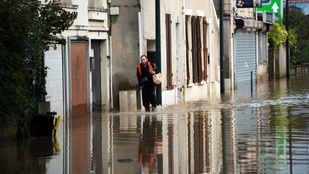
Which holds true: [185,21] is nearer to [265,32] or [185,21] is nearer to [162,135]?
A: [162,135]

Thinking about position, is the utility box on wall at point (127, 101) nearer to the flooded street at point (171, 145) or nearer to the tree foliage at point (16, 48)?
the flooded street at point (171, 145)

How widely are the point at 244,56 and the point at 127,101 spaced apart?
20670mm

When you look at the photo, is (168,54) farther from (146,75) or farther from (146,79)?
(146,79)

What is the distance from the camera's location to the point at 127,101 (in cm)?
2242

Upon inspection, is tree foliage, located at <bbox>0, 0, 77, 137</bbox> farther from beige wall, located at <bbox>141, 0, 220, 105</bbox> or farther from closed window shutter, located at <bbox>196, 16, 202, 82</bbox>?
closed window shutter, located at <bbox>196, 16, 202, 82</bbox>

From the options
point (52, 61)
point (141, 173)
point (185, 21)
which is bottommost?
point (141, 173)

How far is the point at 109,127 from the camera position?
17344 millimetres

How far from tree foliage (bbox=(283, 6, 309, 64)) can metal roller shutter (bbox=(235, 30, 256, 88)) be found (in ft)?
35.6

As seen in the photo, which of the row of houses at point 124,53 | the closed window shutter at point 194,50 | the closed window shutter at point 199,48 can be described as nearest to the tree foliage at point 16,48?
the row of houses at point 124,53

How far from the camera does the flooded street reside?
1091 centimetres

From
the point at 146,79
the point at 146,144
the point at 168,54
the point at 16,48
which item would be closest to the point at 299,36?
the point at 168,54

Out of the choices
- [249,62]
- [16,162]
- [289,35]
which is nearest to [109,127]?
[16,162]

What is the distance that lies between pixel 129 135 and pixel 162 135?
0.69 m

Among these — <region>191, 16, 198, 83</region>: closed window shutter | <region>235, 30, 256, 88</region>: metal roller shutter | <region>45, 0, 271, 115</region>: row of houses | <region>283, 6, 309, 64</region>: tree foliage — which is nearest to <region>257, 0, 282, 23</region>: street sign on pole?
<region>235, 30, 256, 88</region>: metal roller shutter
